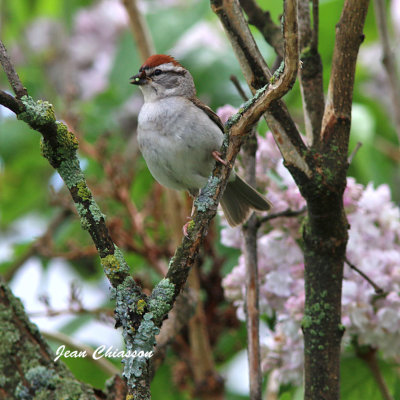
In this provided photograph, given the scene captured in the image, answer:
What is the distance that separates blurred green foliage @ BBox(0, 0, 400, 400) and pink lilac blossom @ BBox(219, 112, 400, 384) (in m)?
0.22

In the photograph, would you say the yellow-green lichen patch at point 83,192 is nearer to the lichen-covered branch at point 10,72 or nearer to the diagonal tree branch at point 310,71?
the lichen-covered branch at point 10,72

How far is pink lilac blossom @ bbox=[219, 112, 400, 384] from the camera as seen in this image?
7.24ft

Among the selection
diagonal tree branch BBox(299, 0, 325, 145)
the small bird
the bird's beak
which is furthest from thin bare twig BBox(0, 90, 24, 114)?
the bird's beak

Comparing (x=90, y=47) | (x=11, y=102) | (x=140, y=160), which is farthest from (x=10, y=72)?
(x=90, y=47)

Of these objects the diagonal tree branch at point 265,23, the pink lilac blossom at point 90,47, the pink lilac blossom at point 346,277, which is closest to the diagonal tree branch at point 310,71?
the diagonal tree branch at point 265,23

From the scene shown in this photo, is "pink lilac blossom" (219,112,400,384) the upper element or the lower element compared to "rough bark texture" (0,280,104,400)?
upper

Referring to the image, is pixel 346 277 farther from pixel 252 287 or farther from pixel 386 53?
pixel 386 53

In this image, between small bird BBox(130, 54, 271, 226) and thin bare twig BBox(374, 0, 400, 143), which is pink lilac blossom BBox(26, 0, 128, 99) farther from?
thin bare twig BBox(374, 0, 400, 143)

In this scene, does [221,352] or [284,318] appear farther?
[221,352]

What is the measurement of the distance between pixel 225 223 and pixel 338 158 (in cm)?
73

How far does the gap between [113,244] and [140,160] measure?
2.45 meters

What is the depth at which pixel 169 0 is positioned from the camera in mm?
5441

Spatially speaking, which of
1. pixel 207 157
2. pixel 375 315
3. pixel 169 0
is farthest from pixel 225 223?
pixel 169 0

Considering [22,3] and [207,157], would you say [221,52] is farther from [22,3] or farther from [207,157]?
[22,3]
